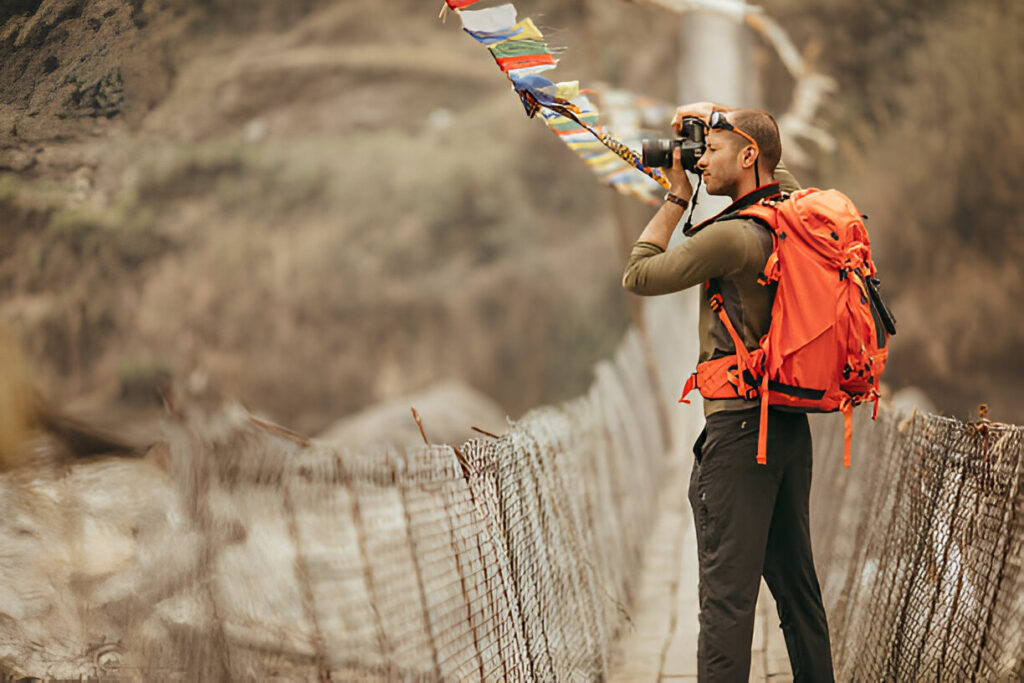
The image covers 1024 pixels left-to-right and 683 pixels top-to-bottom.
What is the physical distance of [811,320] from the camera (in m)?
1.73

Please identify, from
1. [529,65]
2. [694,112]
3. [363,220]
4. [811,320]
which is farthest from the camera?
[363,220]

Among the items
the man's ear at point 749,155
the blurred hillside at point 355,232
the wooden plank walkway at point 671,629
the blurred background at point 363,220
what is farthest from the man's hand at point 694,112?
the blurred hillside at point 355,232

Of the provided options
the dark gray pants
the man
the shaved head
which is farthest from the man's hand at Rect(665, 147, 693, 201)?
the dark gray pants

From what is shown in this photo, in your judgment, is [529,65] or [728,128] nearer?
[728,128]

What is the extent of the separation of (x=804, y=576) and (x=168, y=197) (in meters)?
17.3

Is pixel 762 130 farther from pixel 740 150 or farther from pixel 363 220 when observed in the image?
pixel 363 220

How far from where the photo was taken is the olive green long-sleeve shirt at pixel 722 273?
67.5 inches

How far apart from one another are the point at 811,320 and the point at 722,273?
0.51 ft

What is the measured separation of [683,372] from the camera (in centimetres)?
692

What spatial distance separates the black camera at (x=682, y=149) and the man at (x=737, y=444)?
1 centimetres

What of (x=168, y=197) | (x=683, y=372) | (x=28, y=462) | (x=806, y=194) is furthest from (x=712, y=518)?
(x=168, y=197)

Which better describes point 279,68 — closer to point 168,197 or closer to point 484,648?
point 168,197

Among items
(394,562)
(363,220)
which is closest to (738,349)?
(394,562)

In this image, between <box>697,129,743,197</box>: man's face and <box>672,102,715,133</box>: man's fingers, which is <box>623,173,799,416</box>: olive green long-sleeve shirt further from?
<box>672,102,715,133</box>: man's fingers
